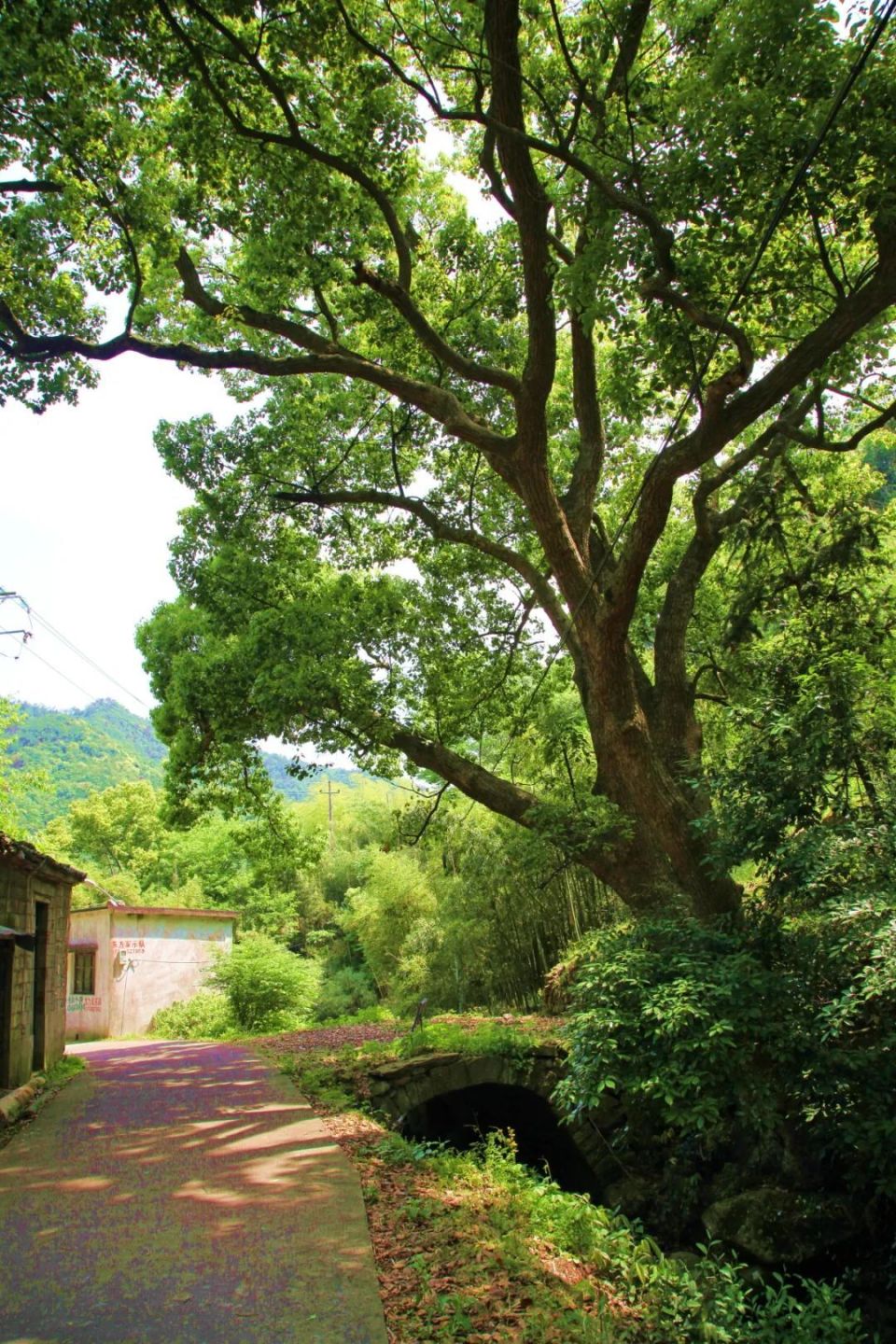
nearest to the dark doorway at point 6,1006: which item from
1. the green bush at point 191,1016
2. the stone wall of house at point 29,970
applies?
the stone wall of house at point 29,970

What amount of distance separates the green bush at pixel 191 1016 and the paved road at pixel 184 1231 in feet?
41.0

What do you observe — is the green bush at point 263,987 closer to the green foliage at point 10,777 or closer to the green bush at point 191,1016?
the green bush at point 191,1016

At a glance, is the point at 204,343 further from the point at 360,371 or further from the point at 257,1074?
the point at 257,1074

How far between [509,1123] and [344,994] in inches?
679

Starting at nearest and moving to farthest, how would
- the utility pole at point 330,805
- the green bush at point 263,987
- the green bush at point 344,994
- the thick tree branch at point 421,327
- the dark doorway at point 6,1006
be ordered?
the thick tree branch at point 421,327 → the dark doorway at point 6,1006 → the green bush at point 263,987 → the green bush at point 344,994 → the utility pole at point 330,805

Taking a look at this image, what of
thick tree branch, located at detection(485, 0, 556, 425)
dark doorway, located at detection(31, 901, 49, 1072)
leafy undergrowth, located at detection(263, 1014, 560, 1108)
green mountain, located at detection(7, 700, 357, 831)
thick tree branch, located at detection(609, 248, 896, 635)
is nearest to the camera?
thick tree branch, located at detection(485, 0, 556, 425)

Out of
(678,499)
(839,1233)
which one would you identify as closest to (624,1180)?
(839,1233)

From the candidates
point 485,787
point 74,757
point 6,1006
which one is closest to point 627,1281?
point 485,787

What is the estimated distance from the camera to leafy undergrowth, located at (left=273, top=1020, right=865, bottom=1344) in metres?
3.53

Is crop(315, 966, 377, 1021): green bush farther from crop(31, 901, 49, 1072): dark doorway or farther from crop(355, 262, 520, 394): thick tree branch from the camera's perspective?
crop(355, 262, 520, 394): thick tree branch

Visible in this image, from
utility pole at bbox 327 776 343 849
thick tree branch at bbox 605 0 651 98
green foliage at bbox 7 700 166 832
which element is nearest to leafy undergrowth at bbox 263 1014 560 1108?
thick tree branch at bbox 605 0 651 98

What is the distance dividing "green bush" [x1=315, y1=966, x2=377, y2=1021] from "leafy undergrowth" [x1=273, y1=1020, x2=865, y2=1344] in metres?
20.9

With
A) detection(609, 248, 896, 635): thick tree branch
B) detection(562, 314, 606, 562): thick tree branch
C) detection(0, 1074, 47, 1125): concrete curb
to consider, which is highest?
detection(562, 314, 606, 562): thick tree branch

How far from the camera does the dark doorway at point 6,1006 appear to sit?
876 centimetres
